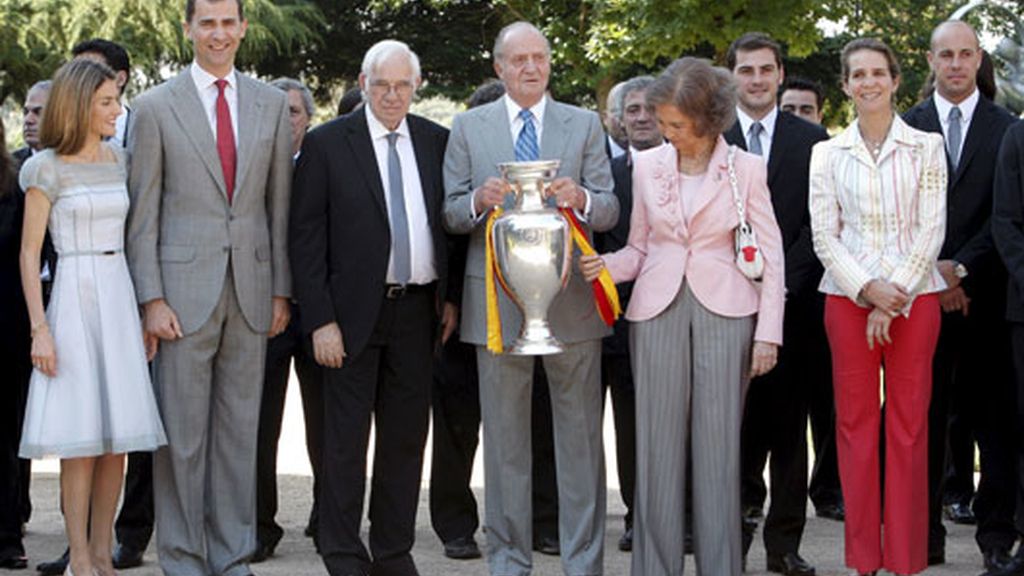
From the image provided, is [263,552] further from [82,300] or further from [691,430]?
[691,430]

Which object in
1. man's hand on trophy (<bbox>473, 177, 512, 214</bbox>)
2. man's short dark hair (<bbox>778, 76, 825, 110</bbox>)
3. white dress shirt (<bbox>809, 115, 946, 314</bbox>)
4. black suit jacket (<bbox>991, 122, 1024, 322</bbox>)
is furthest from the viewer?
man's short dark hair (<bbox>778, 76, 825, 110</bbox>)

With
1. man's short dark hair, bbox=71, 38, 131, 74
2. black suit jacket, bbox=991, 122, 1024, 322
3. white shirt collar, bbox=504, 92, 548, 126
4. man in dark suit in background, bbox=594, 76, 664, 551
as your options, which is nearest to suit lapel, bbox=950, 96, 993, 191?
black suit jacket, bbox=991, 122, 1024, 322

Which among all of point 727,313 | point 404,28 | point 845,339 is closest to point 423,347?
point 727,313

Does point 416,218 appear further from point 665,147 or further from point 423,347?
point 665,147

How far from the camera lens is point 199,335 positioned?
257 inches

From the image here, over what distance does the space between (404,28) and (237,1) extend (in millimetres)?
23095

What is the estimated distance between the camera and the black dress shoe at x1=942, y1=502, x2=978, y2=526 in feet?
27.4

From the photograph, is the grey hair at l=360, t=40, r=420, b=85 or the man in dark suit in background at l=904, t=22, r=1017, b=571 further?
the man in dark suit in background at l=904, t=22, r=1017, b=571

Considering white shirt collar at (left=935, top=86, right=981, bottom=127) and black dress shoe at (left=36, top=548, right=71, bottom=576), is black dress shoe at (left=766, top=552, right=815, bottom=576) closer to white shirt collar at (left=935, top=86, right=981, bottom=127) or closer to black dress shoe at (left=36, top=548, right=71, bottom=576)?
white shirt collar at (left=935, top=86, right=981, bottom=127)

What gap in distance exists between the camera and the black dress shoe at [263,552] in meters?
7.46

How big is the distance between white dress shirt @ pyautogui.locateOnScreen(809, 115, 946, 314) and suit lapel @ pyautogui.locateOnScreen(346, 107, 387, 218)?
5.95 feet

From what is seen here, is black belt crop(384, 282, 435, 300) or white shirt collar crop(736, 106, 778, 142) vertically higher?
white shirt collar crop(736, 106, 778, 142)

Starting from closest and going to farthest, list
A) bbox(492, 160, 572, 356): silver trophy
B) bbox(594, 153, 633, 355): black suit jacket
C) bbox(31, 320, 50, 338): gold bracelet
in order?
bbox(492, 160, 572, 356): silver trophy < bbox(31, 320, 50, 338): gold bracelet < bbox(594, 153, 633, 355): black suit jacket

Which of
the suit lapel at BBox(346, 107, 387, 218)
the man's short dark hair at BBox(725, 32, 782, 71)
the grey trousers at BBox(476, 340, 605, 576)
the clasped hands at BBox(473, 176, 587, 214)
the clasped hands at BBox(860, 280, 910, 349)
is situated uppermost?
the man's short dark hair at BBox(725, 32, 782, 71)
